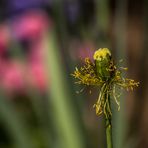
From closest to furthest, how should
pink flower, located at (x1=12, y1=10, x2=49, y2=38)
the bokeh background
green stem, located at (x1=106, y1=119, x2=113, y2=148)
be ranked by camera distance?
green stem, located at (x1=106, y1=119, x2=113, y2=148)
the bokeh background
pink flower, located at (x1=12, y1=10, x2=49, y2=38)

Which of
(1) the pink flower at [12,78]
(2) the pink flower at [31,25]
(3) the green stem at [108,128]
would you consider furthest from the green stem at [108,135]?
(2) the pink flower at [31,25]

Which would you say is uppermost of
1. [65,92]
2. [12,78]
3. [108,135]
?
[108,135]

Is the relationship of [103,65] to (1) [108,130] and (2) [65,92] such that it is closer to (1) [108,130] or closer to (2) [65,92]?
(1) [108,130]

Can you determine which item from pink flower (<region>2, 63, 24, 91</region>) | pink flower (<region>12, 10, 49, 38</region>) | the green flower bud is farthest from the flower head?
pink flower (<region>12, 10, 49, 38</region>)

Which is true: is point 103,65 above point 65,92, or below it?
above

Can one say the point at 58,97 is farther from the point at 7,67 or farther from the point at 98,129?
the point at 7,67

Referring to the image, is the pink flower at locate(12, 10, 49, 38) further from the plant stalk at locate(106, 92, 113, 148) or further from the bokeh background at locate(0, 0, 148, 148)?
the plant stalk at locate(106, 92, 113, 148)

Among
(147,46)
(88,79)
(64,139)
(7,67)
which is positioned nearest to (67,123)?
(64,139)

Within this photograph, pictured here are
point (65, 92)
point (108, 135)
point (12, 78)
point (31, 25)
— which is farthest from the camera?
point (31, 25)

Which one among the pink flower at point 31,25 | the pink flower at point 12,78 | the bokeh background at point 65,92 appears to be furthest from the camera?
the pink flower at point 31,25

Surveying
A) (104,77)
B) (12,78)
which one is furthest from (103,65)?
(12,78)

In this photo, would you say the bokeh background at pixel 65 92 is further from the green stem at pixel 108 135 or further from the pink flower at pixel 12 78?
the pink flower at pixel 12 78
